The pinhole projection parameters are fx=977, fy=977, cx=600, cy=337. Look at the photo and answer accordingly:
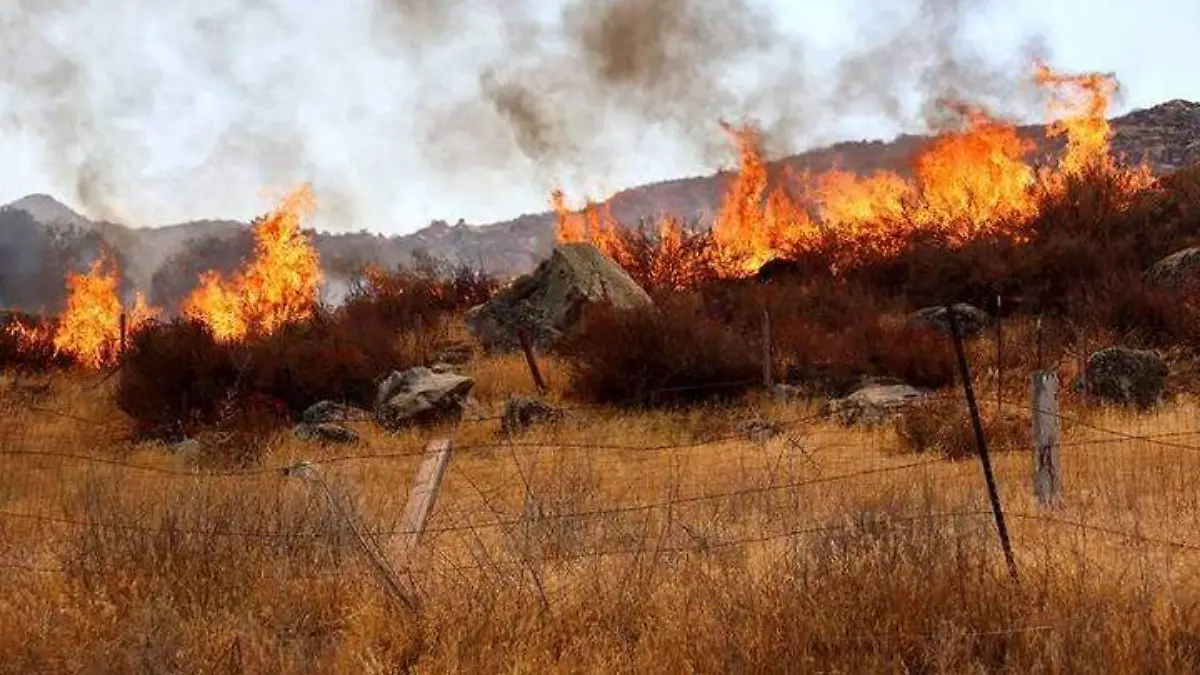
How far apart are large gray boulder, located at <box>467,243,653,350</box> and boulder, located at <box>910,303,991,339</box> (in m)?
5.29

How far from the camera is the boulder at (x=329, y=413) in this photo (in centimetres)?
1462

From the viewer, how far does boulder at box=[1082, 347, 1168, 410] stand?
12.2 metres

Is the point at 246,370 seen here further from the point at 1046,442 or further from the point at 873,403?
the point at 1046,442

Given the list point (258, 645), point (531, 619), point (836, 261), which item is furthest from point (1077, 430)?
point (836, 261)

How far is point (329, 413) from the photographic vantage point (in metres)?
14.8

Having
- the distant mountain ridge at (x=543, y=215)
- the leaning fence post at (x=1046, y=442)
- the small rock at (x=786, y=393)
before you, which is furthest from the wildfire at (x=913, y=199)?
the leaning fence post at (x=1046, y=442)

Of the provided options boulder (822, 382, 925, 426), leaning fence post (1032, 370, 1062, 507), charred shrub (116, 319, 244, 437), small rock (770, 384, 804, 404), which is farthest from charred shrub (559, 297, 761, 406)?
leaning fence post (1032, 370, 1062, 507)

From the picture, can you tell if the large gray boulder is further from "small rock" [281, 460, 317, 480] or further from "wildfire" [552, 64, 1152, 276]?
"small rock" [281, 460, 317, 480]

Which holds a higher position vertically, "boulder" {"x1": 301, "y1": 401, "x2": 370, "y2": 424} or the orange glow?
the orange glow

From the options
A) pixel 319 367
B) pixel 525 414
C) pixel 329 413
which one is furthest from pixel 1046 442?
pixel 319 367

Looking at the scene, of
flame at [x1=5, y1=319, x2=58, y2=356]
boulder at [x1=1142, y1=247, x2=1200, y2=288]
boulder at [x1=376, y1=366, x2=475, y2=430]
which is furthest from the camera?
flame at [x1=5, y1=319, x2=58, y2=356]

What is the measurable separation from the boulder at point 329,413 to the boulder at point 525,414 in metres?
2.68

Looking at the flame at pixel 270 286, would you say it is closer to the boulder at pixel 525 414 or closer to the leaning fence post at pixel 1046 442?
the boulder at pixel 525 414

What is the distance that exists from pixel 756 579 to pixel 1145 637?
1.70m
